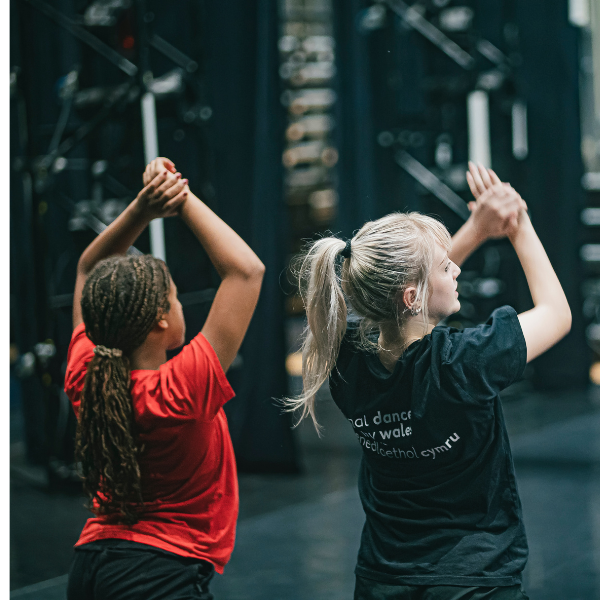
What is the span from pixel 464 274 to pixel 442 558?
14.7 ft

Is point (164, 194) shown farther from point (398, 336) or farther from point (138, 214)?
point (398, 336)

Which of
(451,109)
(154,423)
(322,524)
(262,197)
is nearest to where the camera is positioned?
(154,423)

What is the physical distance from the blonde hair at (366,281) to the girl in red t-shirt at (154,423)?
0.41 ft

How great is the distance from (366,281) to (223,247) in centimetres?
28

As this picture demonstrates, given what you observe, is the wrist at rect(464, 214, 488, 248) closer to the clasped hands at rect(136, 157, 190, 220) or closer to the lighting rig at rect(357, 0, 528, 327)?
the clasped hands at rect(136, 157, 190, 220)

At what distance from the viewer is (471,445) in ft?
4.10

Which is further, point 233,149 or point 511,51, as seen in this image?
point 511,51

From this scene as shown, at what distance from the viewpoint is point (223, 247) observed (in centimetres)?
139

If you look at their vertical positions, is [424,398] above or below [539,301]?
below

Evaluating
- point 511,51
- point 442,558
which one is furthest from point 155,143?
point 511,51

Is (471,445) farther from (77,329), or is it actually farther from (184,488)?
(77,329)

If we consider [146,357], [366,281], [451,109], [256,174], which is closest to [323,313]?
[366,281]

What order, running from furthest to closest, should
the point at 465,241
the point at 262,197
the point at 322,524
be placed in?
the point at 262,197, the point at 322,524, the point at 465,241

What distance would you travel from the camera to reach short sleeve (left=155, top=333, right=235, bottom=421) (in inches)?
51.3
